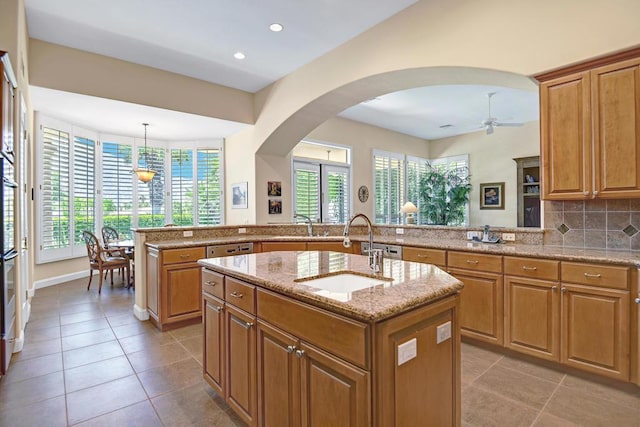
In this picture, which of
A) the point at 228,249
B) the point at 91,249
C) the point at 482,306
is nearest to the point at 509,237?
the point at 482,306

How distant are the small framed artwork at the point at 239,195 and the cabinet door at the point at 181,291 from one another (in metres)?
2.51

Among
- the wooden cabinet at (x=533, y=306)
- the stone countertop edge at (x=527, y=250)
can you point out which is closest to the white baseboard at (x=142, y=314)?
the stone countertop edge at (x=527, y=250)

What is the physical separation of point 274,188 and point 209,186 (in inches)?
70.4

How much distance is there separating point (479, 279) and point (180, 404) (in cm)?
260

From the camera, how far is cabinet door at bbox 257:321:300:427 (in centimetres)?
149

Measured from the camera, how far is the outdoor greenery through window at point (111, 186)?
17.5 ft

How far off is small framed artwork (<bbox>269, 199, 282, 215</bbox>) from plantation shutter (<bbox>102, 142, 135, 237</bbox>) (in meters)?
2.97

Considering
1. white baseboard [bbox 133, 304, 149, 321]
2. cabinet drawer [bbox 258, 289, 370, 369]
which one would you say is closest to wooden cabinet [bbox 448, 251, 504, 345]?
cabinet drawer [bbox 258, 289, 370, 369]

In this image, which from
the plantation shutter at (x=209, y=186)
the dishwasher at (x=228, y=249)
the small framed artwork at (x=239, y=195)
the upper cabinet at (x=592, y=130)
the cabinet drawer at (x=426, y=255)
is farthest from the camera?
the plantation shutter at (x=209, y=186)

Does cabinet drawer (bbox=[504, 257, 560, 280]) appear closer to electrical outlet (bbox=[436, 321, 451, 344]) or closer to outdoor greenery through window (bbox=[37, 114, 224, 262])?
electrical outlet (bbox=[436, 321, 451, 344])

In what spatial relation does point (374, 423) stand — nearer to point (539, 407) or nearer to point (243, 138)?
point (539, 407)

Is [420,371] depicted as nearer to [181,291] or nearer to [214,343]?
[214,343]

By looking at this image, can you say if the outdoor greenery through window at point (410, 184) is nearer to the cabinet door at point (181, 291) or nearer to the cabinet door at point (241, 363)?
the cabinet door at point (181, 291)

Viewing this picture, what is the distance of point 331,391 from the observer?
131cm
